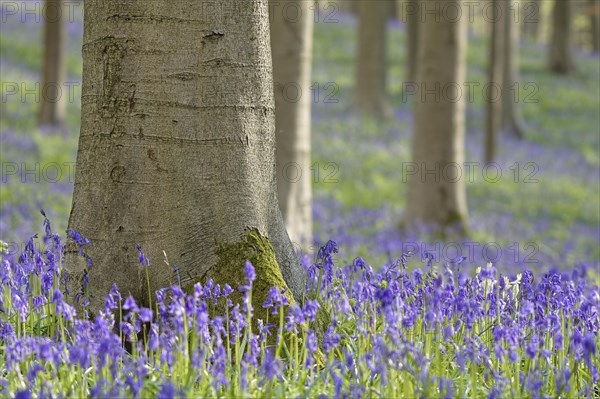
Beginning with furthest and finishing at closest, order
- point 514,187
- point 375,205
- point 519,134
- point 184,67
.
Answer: point 519,134 < point 514,187 < point 375,205 < point 184,67

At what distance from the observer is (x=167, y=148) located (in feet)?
11.8

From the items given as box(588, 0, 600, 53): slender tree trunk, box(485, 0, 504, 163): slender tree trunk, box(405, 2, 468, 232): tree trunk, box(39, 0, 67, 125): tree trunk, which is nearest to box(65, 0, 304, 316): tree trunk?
box(405, 2, 468, 232): tree trunk

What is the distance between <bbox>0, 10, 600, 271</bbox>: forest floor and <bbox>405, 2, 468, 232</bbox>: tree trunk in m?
0.50

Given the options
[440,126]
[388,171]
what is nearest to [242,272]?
[440,126]

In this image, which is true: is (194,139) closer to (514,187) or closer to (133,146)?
(133,146)

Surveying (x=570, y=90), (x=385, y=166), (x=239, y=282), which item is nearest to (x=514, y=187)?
(x=385, y=166)

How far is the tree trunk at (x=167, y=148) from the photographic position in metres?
3.59

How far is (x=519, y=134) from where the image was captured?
22.0 metres

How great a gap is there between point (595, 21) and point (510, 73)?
20.8 metres

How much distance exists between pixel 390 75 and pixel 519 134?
6.46 metres

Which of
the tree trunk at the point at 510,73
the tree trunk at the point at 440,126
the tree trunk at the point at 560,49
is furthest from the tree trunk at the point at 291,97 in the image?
the tree trunk at the point at 560,49

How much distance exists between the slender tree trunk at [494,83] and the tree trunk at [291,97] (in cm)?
874

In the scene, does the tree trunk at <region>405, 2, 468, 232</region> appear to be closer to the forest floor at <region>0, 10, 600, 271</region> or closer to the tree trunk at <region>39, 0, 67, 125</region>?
the forest floor at <region>0, 10, 600, 271</region>

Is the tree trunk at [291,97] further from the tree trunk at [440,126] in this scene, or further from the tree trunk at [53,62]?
the tree trunk at [53,62]
